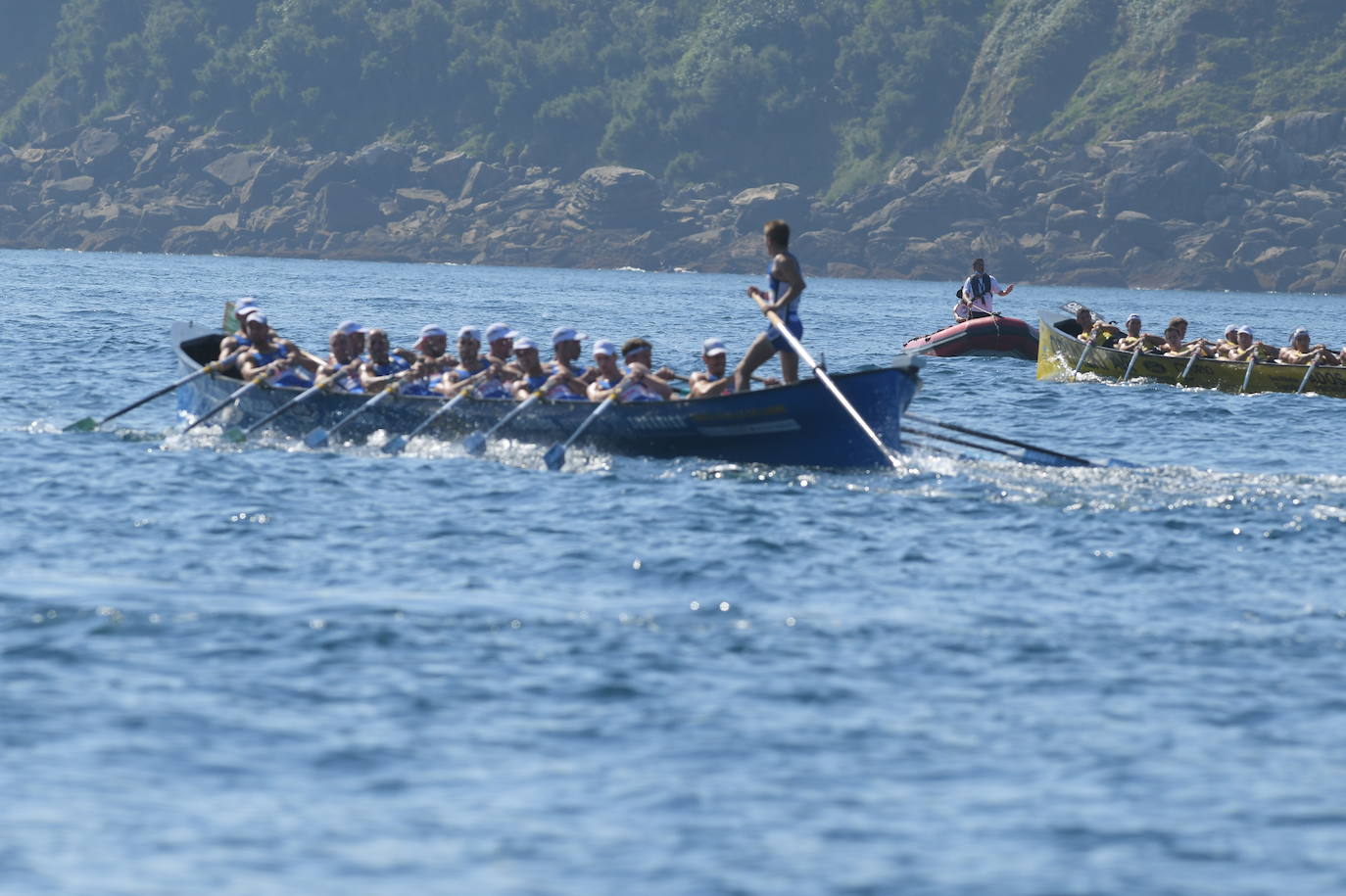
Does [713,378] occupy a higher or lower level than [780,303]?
lower

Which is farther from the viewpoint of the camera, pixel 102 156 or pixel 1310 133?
pixel 102 156

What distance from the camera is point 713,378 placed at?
73.9ft

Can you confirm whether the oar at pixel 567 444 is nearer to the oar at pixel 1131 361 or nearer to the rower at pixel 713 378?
the rower at pixel 713 378

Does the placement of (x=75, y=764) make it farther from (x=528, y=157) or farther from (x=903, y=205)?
(x=528, y=157)

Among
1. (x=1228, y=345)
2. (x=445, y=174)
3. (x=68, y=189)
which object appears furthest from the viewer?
(x=445, y=174)

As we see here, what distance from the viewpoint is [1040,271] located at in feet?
425

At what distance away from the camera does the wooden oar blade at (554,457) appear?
20.8m

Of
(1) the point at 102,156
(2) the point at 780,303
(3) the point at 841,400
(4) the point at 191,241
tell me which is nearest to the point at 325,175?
(4) the point at 191,241

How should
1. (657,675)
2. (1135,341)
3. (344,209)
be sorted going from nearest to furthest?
(657,675) < (1135,341) < (344,209)

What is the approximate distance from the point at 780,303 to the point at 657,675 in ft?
29.4

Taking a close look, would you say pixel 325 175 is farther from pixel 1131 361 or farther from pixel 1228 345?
pixel 1228 345

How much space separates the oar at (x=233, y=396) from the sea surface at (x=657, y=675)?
24.4 inches

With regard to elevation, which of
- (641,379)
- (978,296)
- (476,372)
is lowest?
(476,372)

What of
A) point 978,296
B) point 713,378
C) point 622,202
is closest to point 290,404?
point 713,378
